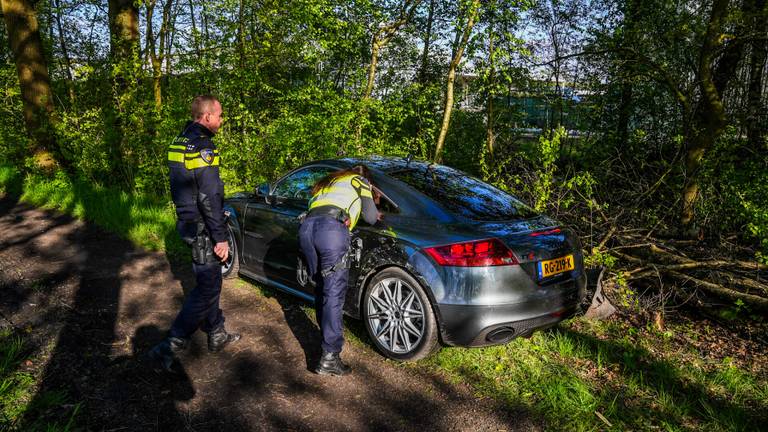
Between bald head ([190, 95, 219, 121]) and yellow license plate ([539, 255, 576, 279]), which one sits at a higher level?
bald head ([190, 95, 219, 121])

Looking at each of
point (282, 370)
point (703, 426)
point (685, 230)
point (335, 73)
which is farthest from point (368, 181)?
point (335, 73)

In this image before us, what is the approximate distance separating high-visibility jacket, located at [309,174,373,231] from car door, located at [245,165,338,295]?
99 cm

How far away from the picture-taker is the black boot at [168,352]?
11.0 ft

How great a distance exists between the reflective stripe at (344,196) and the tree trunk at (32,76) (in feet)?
33.3

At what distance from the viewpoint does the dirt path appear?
2961mm

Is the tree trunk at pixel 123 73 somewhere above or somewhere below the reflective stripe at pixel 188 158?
above

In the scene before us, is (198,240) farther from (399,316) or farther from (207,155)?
(399,316)

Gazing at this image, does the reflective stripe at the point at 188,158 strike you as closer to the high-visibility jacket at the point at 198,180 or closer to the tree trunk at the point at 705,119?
the high-visibility jacket at the point at 198,180

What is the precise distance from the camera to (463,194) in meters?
4.00

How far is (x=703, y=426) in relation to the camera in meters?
2.93

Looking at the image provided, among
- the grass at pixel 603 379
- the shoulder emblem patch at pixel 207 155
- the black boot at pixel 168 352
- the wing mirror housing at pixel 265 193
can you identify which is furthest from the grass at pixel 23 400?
the wing mirror housing at pixel 265 193

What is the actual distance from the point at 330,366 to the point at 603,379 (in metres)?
2.01

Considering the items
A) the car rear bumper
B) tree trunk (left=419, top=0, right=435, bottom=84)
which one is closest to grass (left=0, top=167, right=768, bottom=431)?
the car rear bumper

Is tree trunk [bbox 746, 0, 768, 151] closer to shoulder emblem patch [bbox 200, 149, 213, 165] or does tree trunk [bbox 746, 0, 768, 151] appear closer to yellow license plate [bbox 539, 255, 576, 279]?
yellow license plate [bbox 539, 255, 576, 279]
